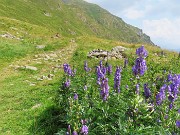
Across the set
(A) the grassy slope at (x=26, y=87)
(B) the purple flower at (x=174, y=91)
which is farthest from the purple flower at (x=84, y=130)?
(A) the grassy slope at (x=26, y=87)

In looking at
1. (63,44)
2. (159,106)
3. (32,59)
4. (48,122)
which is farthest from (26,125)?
(63,44)

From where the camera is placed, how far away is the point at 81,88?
11477 millimetres

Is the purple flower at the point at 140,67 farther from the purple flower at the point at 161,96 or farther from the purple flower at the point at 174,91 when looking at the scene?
the purple flower at the point at 174,91

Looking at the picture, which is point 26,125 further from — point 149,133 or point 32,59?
point 32,59

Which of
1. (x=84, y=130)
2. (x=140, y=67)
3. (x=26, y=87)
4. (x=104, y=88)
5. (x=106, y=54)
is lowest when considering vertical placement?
(x=26, y=87)

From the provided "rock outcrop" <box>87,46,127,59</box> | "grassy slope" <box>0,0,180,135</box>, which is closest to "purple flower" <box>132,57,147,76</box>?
"grassy slope" <box>0,0,180,135</box>

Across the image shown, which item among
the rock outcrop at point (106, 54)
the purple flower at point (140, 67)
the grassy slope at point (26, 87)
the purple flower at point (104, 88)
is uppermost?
the purple flower at point (140, 67)

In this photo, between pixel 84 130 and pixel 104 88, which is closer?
pixel 84 130

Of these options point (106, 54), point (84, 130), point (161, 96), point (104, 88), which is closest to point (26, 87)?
point (106, 54)

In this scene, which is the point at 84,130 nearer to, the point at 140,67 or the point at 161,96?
the point at 161,96

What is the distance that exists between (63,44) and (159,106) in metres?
→ 24.9

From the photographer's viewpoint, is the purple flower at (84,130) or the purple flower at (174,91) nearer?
the purple flower at (84,130)

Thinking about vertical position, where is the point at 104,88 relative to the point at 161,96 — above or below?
above

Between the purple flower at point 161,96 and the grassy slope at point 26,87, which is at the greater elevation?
the purple flower at point 161,96
